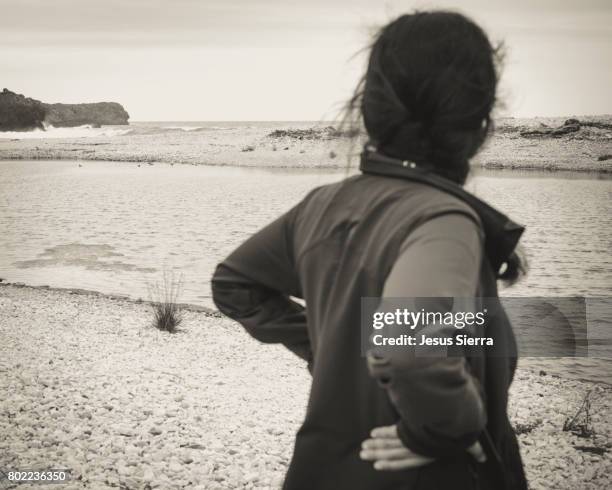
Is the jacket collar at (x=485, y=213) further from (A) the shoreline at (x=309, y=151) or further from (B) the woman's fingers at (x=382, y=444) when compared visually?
(A) the shoreline at (x=309, y=151)

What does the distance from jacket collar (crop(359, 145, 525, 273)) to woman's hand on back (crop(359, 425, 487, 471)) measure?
1.36 feet

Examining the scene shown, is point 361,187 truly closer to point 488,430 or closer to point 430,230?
point 430,230

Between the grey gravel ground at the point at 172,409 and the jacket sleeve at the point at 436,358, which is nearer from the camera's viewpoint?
the jacket sleeve at the point at 436,358

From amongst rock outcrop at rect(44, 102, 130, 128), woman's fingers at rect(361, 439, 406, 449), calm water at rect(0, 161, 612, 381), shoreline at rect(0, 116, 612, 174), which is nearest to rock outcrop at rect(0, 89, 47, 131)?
rock outcrop at rect(44, 102, 130, 128)

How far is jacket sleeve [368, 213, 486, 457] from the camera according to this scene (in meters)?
1.12

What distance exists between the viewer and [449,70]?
127 cm

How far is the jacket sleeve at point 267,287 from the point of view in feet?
5.38

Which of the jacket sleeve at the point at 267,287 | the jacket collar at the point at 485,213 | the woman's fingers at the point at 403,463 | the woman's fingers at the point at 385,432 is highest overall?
the jacket collar at the point at 485,213

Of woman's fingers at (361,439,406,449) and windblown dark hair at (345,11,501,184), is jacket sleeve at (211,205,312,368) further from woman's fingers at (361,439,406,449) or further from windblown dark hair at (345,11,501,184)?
woman's fingers at (361,439,406,449)

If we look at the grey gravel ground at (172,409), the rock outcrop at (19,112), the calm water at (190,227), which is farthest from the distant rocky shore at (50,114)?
the grey gravel ground at (172,409)

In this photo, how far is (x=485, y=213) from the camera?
128 cm

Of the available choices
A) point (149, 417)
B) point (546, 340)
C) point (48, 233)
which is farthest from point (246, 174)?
point (149, 417)

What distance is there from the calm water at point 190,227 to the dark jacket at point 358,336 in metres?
0.38

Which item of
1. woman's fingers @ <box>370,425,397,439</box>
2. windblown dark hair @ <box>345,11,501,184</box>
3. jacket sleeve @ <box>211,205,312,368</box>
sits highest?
windblown dark hair @ <box>345,11,501,184</box>
